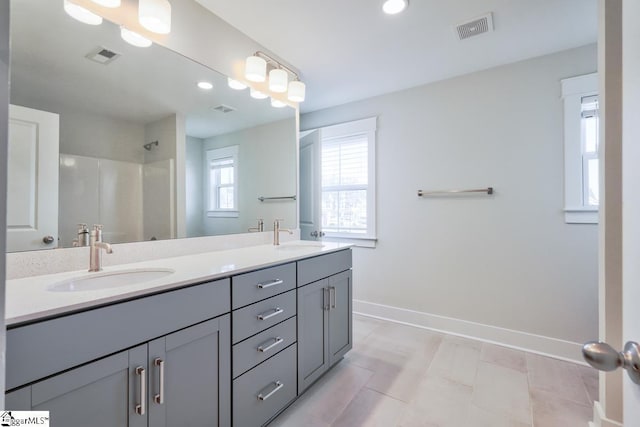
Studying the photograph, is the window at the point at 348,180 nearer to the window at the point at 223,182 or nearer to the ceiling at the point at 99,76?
the window at the point at 223,182

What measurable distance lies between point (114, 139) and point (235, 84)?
94 cm

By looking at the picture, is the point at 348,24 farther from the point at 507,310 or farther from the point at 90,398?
the point at 507,310

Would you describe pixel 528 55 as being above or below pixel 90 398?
above

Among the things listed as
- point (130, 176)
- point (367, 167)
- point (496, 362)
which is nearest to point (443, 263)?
point (496, 362)

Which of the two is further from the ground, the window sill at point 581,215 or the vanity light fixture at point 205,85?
the vanity light fixture at point 205,85

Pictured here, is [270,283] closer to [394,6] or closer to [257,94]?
[257,94]

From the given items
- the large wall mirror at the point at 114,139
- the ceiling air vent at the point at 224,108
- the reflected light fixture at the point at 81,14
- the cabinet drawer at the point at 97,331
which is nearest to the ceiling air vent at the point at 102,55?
the large wall mirror at the point at 114,139

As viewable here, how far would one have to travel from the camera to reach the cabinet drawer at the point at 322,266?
1.69 m

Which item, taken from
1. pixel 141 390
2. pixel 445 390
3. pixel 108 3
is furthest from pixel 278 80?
pixel 445 390

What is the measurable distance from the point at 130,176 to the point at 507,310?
2.92 m

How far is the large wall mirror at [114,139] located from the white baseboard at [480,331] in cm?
175

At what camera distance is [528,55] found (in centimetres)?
227

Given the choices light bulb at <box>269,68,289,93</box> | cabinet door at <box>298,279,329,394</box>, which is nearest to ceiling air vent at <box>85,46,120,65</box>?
light bulb at <box>269,68,289,93</box>

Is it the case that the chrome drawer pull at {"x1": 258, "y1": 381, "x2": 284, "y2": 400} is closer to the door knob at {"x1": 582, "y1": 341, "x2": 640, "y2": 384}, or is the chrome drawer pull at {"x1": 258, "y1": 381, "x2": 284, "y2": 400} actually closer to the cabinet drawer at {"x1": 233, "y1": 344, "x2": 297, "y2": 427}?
the cabinet drawer at {"x1": 233, "y1": 344, "x2": 297, "y2": 427}
